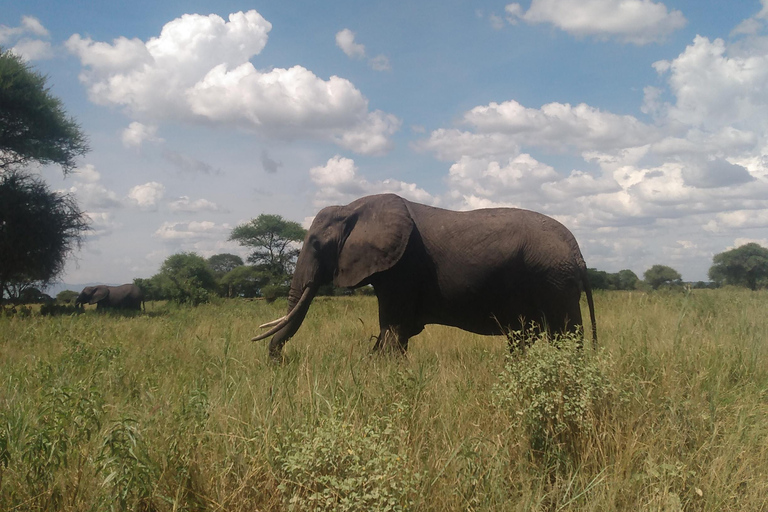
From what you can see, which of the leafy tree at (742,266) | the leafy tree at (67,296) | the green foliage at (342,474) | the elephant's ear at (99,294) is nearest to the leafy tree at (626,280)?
the leafy tree at (742,266)

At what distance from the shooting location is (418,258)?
598 cm

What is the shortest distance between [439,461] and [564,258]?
321 cm

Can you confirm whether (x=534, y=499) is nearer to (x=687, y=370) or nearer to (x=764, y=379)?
(x=687, y=370)

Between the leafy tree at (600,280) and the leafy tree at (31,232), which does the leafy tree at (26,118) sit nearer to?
the leafy tree at (31,232)

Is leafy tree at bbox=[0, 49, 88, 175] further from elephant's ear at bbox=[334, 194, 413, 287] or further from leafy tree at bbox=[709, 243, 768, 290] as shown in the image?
leafy tree at bbox=[709, 243, 768, 290]

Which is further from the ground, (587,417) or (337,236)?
(337,236)

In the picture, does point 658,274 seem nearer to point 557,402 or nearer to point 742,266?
point 742,266

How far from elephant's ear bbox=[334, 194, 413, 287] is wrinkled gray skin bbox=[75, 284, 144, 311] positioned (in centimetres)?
2005

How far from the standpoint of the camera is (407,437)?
318 centimetres

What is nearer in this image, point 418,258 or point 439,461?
point 439,461

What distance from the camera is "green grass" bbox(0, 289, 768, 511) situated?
8.46ft

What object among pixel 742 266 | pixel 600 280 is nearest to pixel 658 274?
pixel 742 266

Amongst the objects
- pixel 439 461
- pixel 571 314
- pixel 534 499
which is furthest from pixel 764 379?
pixel 439 461

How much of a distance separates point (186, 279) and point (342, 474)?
66.1 ft
